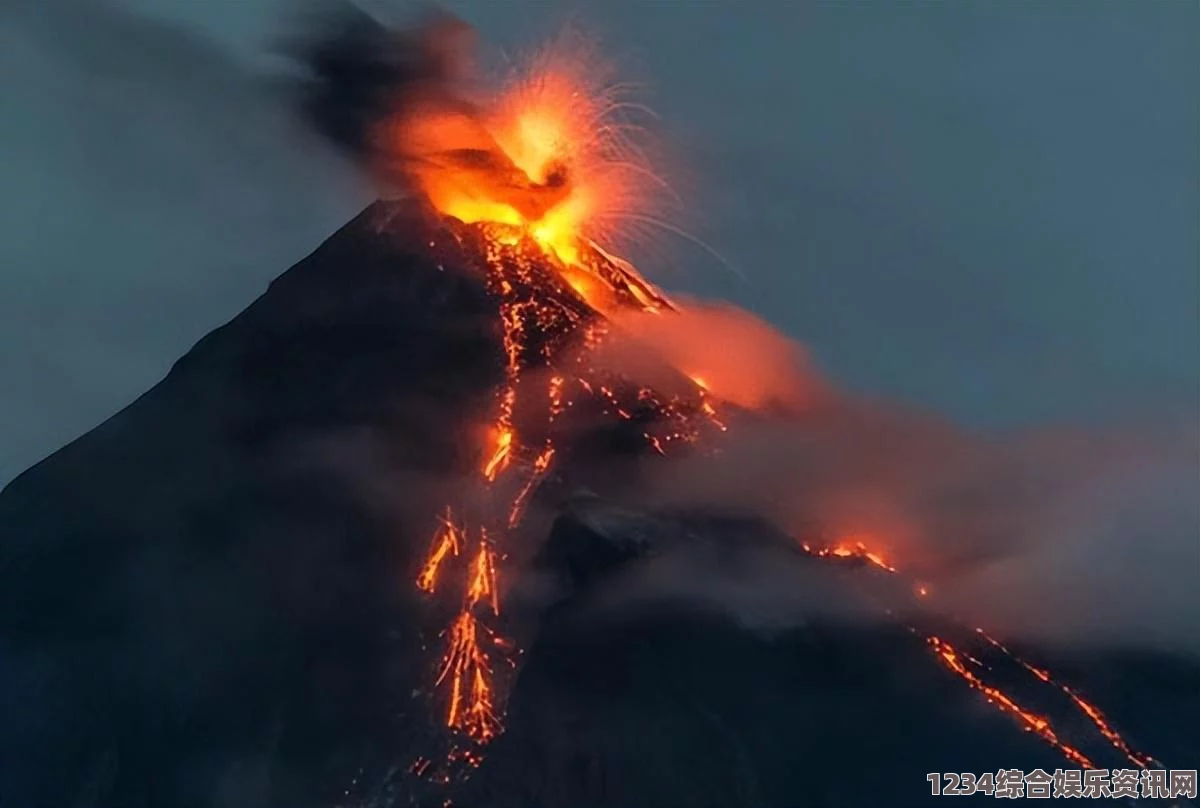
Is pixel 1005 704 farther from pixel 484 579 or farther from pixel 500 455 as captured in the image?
pixel 500 455

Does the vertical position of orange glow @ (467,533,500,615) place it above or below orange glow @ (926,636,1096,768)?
below

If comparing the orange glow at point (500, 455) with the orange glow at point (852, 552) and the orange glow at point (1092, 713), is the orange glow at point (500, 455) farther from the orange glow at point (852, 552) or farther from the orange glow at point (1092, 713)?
the orange glow at point (1092, 713)

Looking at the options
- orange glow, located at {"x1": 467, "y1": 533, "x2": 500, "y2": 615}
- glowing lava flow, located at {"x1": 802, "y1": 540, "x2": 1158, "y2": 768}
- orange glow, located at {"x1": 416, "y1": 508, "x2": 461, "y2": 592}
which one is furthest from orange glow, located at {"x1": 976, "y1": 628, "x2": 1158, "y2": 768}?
orange glow, located at {"x1": 416, "y1": 508, "x2": 461, "y2": 592}

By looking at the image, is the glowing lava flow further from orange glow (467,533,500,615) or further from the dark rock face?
the dark rock face

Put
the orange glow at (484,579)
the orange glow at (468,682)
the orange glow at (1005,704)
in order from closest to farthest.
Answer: the orange glow at (468,682) → the orange glow at (1005,704) → the orange glow at (484,579)

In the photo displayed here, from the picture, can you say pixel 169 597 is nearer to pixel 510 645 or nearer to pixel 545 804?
pixel 510 645

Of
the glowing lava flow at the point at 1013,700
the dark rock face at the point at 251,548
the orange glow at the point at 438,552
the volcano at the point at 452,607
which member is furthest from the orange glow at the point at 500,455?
the glowing lava flow at the point at 1013,700

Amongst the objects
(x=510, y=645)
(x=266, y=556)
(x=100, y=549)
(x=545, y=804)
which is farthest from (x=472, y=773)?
(x=100, y=549)
